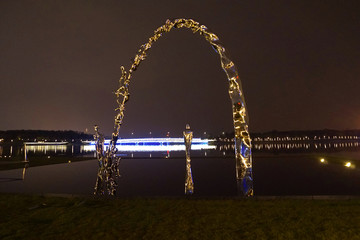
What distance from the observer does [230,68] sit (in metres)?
8.93

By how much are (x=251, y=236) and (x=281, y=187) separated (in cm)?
703

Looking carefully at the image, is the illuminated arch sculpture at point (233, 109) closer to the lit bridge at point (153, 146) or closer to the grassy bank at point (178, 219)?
the grassy bank at point (178, 219)

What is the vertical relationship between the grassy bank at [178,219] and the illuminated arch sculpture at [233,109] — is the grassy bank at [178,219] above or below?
below

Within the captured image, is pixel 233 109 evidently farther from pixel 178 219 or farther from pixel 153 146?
pixel 153 146

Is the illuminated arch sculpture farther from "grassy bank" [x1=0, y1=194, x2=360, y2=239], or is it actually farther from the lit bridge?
the lit bridge

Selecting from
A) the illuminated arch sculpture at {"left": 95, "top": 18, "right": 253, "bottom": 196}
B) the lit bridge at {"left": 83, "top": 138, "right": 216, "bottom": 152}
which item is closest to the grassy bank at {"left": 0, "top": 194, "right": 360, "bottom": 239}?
the illuminated arch sculpture at {"left": 95, "top": 18, "right": 253, "bottom": 196}

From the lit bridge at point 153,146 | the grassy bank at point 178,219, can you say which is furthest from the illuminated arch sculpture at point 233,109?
the lit bridge at point 153,146

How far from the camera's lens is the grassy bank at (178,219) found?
512 cm

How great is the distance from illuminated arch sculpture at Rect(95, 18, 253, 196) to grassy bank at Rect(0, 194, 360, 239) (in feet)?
4.09

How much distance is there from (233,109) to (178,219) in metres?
4.22

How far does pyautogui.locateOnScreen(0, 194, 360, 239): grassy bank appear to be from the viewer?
5.12m

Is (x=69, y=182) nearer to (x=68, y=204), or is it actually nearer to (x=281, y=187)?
(x=68, y=204)

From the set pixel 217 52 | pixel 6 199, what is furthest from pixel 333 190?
pixel 6 199

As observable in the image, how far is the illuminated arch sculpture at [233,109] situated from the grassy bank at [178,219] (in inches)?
49.1
